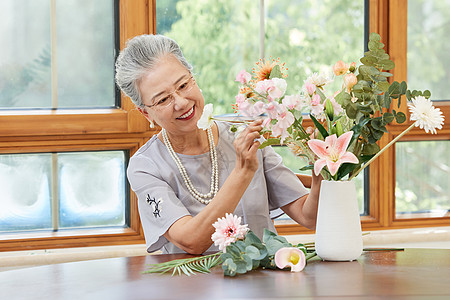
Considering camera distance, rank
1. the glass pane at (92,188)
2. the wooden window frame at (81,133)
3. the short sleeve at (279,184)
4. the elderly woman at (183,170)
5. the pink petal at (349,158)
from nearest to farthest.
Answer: the pink petal at (349,158), the elderly woman at (183,170), the short sleeve at (279,184), the wooden window frame at (81,133), the glass pane at (92,188)

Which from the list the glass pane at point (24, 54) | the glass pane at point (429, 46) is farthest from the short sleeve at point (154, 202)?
the glass pane at point (429, 46)

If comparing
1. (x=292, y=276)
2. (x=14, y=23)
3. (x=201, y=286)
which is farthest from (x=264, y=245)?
(x=14, y=23)

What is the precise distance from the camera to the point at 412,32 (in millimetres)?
3004

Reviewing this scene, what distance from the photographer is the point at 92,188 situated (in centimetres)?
276

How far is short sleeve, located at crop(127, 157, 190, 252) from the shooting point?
1916mm

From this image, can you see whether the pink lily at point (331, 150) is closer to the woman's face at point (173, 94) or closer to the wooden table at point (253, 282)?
the wooden table at point (253, 282)

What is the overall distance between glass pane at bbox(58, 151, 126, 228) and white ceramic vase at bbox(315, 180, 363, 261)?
54.7 inches

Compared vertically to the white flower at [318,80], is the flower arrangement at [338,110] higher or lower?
lower

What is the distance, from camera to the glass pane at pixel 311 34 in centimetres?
288

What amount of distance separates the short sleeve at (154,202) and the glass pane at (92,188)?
698 mm

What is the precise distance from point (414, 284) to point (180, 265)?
58 cm

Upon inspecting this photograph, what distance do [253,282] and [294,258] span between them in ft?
0.49

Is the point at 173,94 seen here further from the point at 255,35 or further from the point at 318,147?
the point at 255,35

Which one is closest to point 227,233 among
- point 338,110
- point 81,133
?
point 338,110
